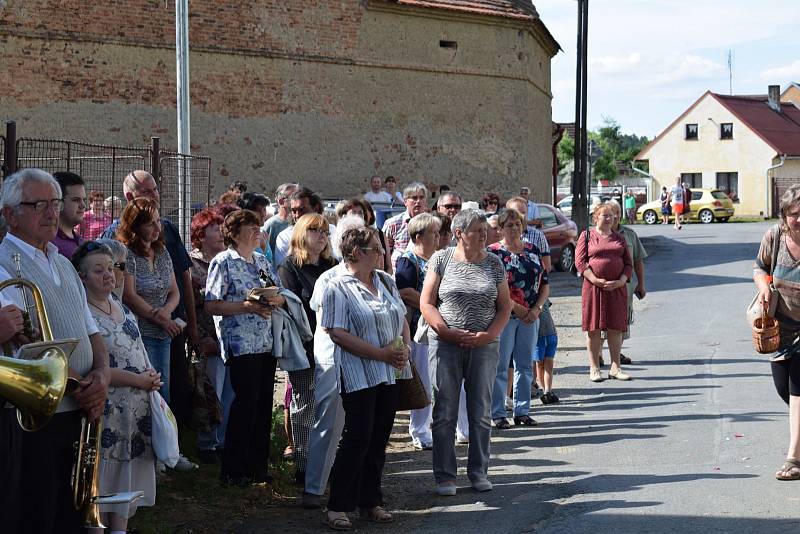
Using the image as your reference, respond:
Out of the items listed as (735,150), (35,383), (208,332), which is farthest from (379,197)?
(735,150)

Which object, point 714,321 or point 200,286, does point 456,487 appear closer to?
point 200,286

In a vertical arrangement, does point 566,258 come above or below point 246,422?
above

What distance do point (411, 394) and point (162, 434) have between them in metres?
2.00

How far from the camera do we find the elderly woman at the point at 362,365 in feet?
22.0

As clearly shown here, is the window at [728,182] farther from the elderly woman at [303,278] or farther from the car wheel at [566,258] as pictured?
the elderly woman at [303,278]

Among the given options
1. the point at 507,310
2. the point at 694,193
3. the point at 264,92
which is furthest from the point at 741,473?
the point at 694,193

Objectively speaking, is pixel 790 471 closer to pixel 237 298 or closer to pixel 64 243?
pixel 237 298

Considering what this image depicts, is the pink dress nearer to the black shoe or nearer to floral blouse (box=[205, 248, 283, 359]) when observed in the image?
the black shoe

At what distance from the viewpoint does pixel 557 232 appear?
78.2ft

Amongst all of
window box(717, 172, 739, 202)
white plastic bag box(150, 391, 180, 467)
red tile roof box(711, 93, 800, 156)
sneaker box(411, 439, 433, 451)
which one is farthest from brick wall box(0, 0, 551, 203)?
red tile roof box(711, 93, 800, 156)

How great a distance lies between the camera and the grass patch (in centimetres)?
672

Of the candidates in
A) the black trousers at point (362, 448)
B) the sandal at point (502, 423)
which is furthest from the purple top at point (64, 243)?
the sandal at point (502, 423)

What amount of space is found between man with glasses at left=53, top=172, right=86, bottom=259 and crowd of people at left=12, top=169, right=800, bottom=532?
10 mm

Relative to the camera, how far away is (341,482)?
6.68 m
